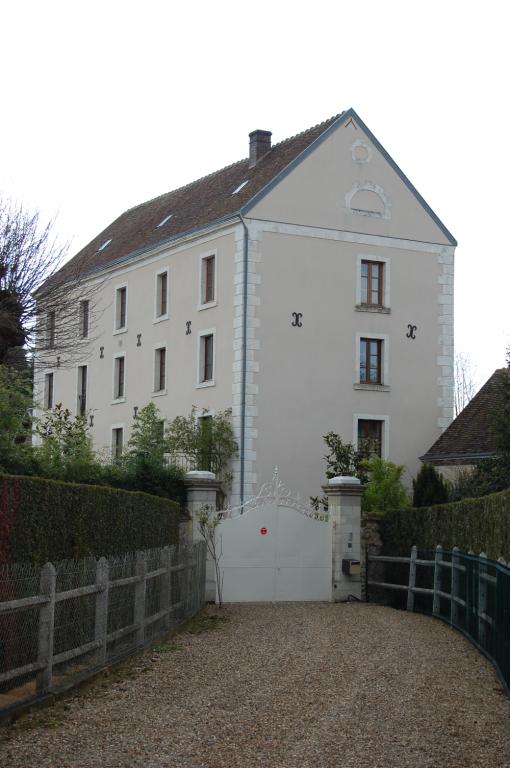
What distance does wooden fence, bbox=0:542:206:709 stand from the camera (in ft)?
30.5

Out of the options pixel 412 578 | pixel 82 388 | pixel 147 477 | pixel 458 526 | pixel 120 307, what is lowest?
pixel 412 578

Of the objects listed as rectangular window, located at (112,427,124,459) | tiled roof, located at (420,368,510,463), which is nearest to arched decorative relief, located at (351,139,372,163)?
tiled roof, located at (420,368,510,463)

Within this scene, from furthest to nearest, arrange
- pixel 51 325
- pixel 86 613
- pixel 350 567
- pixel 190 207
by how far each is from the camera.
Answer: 1. pixel 190 207
2. pixel 350 567
3. pixel 51 325
4. pixel 86 613

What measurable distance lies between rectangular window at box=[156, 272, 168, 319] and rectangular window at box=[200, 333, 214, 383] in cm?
266

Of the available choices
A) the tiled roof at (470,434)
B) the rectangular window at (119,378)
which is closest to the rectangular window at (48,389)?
the rectangular window at (119,378)

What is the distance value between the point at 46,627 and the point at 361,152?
79.9ft

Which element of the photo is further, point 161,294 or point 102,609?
point 161,294

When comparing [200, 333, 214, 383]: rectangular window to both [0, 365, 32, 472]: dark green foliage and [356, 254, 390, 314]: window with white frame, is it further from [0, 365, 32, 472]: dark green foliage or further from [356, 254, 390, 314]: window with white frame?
[0, 365, 32, 472]: dark green foliage

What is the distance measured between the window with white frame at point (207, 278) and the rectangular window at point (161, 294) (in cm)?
231

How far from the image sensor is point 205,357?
32.3 meters

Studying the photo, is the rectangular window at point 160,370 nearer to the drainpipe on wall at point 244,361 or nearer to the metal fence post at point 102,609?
the drainpipe on wall at point 244,361

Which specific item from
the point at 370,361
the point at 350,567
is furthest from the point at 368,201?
the point at 350,567

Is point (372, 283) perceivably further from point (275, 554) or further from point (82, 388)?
point (275, 554)

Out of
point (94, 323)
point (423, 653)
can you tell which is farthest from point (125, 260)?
point (423, 653)
